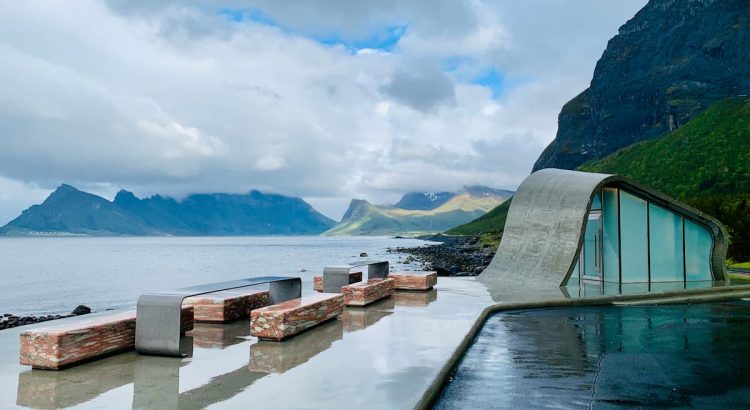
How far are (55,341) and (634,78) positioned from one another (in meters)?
192

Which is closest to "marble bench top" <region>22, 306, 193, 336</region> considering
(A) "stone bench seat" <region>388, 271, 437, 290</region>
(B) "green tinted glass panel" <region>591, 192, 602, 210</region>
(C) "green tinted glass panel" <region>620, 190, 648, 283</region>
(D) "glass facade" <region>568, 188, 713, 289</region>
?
(A) "stone bench seat" <region>388, 271, 437, 290</region>

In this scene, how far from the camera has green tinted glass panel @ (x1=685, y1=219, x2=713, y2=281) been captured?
66.3 ft

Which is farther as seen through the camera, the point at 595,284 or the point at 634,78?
the point at 634,78

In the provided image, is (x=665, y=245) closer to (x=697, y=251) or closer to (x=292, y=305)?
(x=697, y=251)

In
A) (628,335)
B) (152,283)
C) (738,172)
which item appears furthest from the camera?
(738,172)

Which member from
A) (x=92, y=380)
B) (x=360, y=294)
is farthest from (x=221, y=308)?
(x=92, y=380)

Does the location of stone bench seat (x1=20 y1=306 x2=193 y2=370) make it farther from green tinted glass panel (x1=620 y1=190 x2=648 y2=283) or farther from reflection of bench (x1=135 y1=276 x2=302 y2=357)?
green tinted glass panel (x1=620 y1=190 x2=648 y2=283)

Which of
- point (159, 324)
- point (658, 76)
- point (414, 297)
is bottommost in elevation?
point (414, 297)

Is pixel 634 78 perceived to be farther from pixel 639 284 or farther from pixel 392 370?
pixel 392 370

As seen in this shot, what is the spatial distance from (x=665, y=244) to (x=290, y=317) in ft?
51.6

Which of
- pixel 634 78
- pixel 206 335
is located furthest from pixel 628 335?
pixel 634 78

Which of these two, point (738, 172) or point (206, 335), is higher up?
point (738, 172)

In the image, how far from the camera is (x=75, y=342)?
25.1ft

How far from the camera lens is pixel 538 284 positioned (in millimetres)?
18625
